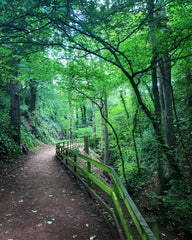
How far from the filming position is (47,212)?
12.8 ft

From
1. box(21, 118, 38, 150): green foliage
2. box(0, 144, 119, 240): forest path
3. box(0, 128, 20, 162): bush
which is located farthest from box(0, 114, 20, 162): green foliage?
box(21, 118, 38, 150): green foliage

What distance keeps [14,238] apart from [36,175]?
4.31 meters

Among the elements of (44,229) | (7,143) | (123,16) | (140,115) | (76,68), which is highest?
(123,16)

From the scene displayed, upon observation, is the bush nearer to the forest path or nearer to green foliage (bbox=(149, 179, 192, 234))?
the forest path

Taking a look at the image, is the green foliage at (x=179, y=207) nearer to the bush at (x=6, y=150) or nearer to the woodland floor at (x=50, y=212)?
the woodland floor at (x=50, y=212)

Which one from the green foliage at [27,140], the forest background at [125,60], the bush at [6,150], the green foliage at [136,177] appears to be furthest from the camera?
the green foliage at [27,140]

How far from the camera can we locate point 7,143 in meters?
8.66

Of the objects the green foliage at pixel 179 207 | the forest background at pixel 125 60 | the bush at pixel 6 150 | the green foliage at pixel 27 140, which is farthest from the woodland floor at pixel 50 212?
the green foliage at pixel 27 140

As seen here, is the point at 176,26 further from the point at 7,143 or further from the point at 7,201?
the point at 7,143

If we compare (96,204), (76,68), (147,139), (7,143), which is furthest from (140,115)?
(7,143)

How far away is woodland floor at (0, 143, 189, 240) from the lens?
308 cm

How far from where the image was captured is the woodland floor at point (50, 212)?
308 centimetres

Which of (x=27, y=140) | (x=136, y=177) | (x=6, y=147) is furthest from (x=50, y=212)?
(x=27, y=140)

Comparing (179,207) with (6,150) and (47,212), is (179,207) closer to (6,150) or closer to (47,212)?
(47,212)
